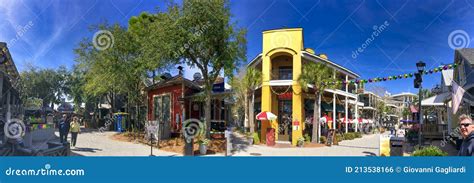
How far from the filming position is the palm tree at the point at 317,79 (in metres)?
7.98

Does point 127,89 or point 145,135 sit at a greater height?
point 127,89

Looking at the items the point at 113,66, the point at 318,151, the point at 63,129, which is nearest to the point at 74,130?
the point at 63,129

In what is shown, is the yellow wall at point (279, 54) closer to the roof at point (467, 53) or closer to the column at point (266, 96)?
the column at point (266, 96)

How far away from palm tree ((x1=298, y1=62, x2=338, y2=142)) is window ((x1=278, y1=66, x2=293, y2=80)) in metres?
0.36

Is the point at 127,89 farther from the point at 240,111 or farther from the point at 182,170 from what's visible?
the point at 240,111

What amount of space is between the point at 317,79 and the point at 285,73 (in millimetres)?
1125

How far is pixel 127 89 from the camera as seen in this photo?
9234mm

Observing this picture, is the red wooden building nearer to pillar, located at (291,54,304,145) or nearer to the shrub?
the shrub

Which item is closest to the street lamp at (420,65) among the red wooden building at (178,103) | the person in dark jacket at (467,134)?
the person in dark jacket at (467,134)

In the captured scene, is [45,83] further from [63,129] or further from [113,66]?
[113,66]

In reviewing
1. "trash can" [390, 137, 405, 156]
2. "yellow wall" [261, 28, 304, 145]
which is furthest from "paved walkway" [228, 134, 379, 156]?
"yellow wall" [261, 28, 304, 145]

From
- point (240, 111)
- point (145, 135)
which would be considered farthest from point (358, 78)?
point (240, 111)

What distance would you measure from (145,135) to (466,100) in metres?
9.11

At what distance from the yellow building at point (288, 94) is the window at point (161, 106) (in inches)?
129
